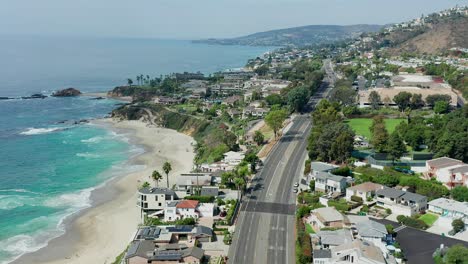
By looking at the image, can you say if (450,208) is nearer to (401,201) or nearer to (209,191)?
(401,201)

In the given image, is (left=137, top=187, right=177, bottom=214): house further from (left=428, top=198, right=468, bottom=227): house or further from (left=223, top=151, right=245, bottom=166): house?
(left=428, top=198, right=468, bottom=227): house

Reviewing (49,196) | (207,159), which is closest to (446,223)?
(207,159)

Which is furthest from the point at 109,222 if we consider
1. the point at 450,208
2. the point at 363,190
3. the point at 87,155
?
the point at 450,208

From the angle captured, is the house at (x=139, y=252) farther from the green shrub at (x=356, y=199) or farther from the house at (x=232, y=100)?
the house at (x=232, y=100)

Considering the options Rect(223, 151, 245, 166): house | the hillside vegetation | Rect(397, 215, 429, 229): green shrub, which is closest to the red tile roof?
Rect(223, 151, 245, 166): house

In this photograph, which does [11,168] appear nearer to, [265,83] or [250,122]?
[250,122]

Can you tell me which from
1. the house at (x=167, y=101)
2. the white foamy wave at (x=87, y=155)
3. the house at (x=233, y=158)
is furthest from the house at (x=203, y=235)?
the house at (x=167, y=101)
